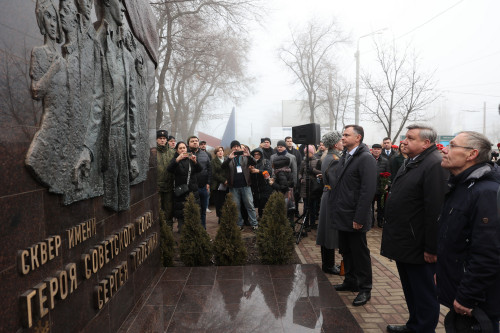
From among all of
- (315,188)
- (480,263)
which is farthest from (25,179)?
(315,188)

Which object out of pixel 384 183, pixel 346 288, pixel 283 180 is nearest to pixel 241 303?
pixel 346 288

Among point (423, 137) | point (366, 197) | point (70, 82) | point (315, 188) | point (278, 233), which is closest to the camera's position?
point (70, 82)

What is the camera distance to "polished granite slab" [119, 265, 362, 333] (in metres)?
3.39

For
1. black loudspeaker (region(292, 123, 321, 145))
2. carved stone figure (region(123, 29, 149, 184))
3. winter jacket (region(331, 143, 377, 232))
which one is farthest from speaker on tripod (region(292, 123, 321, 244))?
carved stone figure (region(123, 29, 149, 184))

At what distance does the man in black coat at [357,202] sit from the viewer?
4113 millimetres

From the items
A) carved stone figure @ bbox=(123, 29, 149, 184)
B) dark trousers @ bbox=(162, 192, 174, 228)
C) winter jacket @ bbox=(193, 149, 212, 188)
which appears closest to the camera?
carved stone figure @ bbox=(123, 29, 149, 184)

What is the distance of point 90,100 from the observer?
2.60 metres

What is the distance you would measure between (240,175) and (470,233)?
596 centimetres

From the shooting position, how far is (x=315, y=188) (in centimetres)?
767

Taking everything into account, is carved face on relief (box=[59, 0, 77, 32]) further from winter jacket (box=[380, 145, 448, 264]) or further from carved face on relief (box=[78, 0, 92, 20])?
winter jacket (box=[380, 145, 448, 264])

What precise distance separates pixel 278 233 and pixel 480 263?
3.37m

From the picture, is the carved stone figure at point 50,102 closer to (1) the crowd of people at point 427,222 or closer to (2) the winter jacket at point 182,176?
(1) the crowd of people at point 427,222

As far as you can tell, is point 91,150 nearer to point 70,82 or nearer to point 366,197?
point 70,82

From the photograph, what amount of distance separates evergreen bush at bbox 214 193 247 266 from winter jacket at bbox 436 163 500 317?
318 cm
